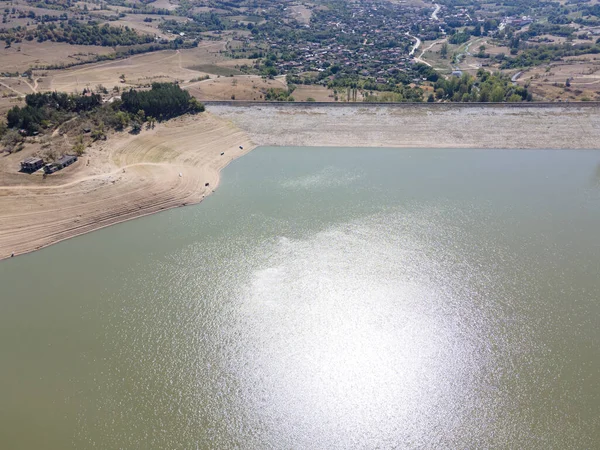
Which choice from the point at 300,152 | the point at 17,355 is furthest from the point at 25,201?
the point at 300,152

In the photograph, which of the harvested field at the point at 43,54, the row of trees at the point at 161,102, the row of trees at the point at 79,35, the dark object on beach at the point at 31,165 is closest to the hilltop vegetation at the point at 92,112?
the row of trees at the point at 161,102

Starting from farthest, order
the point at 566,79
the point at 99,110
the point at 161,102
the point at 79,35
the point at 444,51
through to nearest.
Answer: the point at 444,51, the point at 79,35, the point at 566,79, the point at 161,102, the point at 99,110

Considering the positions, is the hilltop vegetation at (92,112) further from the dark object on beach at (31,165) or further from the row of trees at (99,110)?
the dark object on beach at (31,165)

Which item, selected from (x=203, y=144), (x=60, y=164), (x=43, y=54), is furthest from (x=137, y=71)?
(x=60, y=164)

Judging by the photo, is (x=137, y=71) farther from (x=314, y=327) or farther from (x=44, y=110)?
(x=314, y=327)

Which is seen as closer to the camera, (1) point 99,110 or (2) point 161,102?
(1) point 99,110

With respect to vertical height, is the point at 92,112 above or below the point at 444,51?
below
